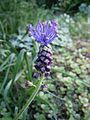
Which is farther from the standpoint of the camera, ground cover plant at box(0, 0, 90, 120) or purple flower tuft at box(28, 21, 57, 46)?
ground cover plant at box(0, 0, 90, 120)

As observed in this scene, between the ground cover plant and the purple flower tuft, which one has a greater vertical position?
the purple flower tuft

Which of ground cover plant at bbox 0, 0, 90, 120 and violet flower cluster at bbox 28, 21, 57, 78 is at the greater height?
violet flower cluster at bbox 28, 21, 57, 78

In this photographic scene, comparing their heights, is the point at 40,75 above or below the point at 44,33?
below

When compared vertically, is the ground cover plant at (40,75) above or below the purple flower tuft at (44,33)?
below

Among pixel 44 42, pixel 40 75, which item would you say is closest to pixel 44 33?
pixel 44 42

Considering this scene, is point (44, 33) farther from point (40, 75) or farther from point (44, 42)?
point (40, 75)

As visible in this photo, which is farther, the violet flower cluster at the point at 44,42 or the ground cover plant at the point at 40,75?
the ground cover plant at the point at 40,75

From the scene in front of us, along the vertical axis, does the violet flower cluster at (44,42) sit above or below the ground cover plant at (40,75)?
above
